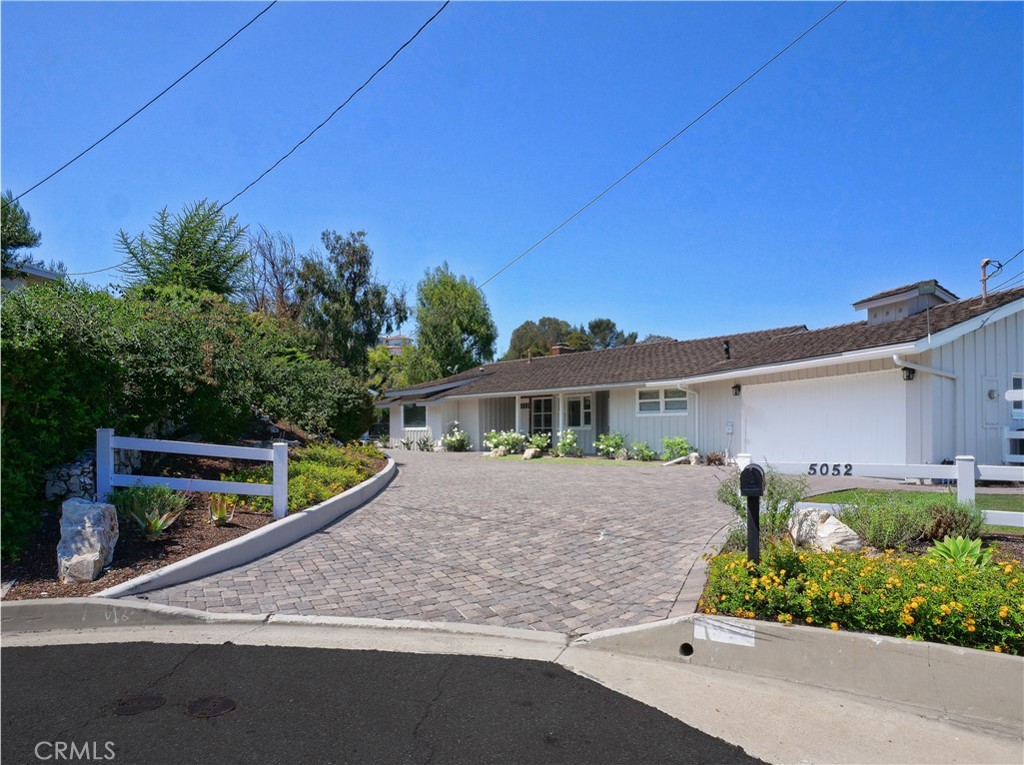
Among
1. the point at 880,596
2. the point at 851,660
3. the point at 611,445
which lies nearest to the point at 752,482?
the point at 880,596

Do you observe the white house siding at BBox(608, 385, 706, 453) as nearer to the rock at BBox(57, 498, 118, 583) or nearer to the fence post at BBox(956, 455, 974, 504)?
the fence post at BBox(956, 455, 974, 504)

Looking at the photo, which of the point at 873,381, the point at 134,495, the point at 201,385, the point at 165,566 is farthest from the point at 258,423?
the point at 873,381

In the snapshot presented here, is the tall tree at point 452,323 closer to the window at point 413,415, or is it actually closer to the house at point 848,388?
the window at point 413,415

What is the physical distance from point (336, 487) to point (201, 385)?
2.58m

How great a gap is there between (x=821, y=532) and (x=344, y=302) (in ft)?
108

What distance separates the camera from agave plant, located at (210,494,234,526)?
697cm

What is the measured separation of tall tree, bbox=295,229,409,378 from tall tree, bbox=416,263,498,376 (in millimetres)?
4556

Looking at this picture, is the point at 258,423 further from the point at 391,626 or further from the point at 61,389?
the point at 391,626

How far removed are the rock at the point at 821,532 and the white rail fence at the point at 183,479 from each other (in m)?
6.07

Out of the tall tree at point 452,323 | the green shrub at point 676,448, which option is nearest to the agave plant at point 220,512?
the green shrub at point 676,448

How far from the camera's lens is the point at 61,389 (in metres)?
6.37

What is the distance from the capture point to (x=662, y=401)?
19547mm

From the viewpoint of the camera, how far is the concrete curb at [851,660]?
11.4 feet

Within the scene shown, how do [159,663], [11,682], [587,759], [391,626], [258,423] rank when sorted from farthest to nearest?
1. [258,423]
2. [391,626]
3. [159,663]
4. [11,682]
5. [587,759]
